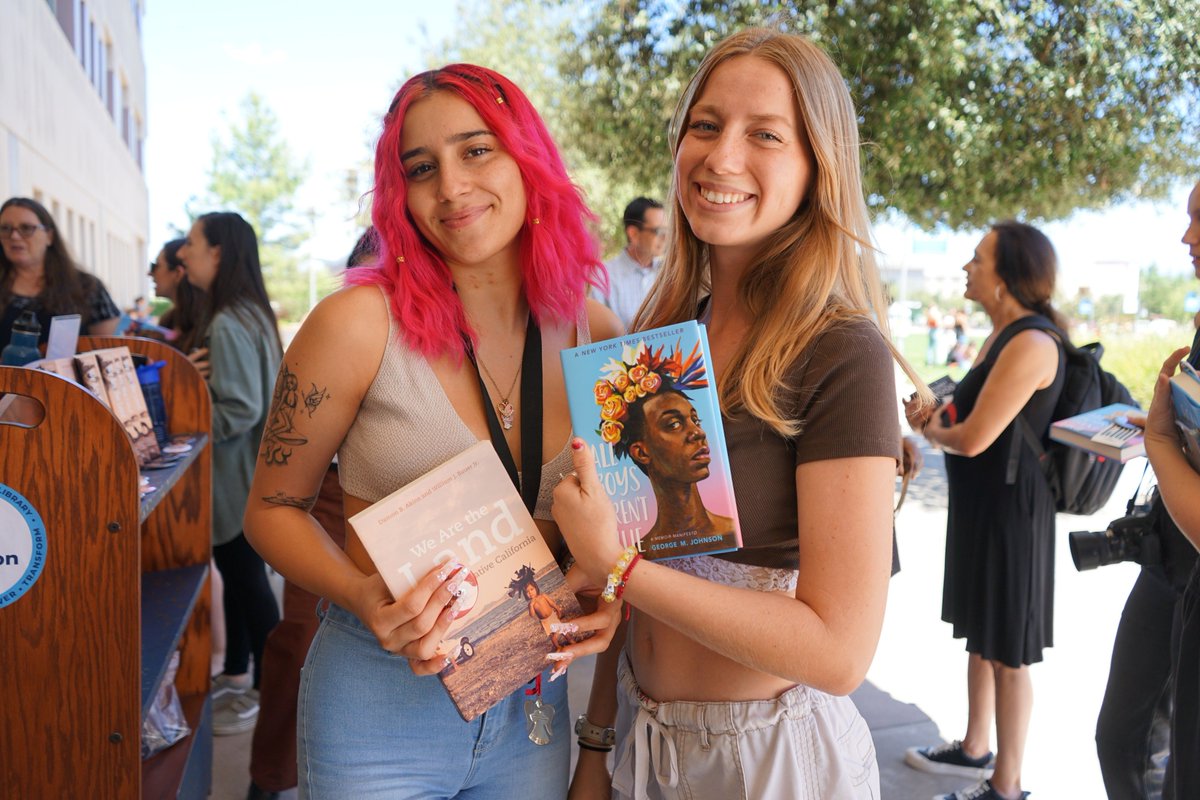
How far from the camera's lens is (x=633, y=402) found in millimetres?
1303

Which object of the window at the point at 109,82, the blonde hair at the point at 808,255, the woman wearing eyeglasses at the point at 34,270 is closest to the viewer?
the blonde hair at the point at 808,255

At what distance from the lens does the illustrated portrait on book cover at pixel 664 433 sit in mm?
1278

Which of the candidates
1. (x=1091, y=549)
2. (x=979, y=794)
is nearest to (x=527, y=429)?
(x=1091, y=549)

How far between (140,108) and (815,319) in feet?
109

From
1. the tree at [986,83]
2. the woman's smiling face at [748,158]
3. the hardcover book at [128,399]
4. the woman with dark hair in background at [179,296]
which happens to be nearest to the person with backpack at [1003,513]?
the woman's smiling face at [748,158]

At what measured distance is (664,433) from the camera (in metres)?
1.29

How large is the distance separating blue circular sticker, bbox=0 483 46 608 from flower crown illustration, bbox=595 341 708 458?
119 cm

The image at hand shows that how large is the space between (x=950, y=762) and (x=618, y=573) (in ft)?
9.97

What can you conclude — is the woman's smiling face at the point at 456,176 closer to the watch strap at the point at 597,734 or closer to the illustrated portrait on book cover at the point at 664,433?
the illustrated portrait on book cover at the point at 664,433

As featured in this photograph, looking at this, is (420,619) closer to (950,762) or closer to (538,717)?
(538,717)

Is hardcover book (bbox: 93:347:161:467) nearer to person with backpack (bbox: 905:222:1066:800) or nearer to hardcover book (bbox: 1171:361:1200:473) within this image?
hardcover book (bbox: 1171:361:1200:473)

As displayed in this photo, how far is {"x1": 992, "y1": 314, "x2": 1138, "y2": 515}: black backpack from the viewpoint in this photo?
342 centimetres

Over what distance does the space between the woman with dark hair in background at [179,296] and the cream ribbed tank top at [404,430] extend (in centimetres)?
323

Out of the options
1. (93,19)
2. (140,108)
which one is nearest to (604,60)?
(93,19)
